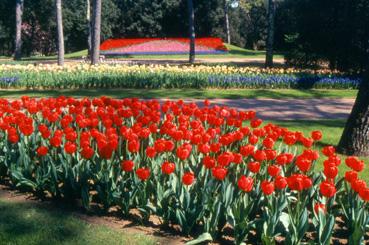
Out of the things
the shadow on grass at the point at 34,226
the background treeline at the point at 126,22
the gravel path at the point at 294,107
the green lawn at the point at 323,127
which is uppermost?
the background treeline at the point at 126,22

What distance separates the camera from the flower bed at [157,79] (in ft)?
60.0

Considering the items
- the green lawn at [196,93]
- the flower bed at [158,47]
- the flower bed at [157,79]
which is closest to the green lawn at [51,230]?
the green lawn at [196,93]

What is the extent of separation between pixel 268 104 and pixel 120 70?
7.42m

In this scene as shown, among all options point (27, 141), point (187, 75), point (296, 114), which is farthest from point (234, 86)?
point (27, 141)

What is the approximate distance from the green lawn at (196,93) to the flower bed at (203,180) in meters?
10.5

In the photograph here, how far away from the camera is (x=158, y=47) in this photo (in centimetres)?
4950

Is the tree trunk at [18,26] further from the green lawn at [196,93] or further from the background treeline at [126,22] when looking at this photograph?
the green lawn at [196,93]

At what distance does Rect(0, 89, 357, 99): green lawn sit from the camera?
16375mm

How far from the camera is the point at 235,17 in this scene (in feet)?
226

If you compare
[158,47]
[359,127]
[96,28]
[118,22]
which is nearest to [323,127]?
[359,127]

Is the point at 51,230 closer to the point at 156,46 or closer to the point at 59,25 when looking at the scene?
the point at 59,25

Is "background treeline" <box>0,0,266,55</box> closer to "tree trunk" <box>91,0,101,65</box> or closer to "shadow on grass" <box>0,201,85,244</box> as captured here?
"tree trunk" <box>91,0,101,65</box>

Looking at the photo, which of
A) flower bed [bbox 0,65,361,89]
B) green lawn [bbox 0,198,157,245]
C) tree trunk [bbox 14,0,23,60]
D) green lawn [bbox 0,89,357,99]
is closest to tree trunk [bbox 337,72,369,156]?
green lawn [bbox 0,198,157,245]

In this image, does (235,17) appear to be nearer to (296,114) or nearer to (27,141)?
(296,114)
